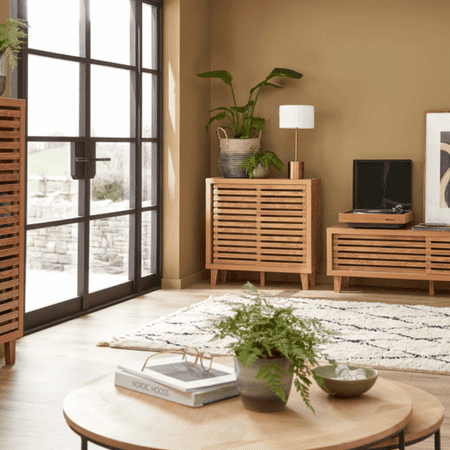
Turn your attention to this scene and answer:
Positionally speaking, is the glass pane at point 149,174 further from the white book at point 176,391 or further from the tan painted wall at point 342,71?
the white book at point 176,391

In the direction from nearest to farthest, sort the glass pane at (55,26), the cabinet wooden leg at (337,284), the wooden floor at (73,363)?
the wooden floor at (73,363), the glass pane at (55,26), the cabinet wooden leg at (337,284)

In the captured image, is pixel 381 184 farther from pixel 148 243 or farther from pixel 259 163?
Result: pixel 148 243

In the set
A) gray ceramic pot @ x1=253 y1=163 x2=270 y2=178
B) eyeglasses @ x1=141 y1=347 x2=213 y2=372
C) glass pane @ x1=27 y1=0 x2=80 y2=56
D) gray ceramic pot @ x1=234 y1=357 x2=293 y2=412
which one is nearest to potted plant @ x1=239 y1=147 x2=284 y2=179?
gray ceramic pot @ x1=253 y1=163 x2=270 y2=178

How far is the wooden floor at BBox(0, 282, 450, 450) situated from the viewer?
2709 mm

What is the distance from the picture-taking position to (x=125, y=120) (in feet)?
17.9

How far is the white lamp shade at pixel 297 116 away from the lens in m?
5.75

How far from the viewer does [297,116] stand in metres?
5.75

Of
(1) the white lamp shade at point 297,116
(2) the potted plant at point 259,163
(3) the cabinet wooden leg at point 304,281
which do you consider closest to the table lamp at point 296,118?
(1) the white lamp shade at point 297,116

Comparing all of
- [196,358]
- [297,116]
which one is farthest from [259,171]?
[196,358]

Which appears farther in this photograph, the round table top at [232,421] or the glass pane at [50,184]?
the glass pane at [50,184]

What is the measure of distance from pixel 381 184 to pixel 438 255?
0.82 meters

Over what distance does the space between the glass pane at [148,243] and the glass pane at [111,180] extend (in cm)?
35

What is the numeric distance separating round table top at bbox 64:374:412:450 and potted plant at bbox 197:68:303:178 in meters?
4.31

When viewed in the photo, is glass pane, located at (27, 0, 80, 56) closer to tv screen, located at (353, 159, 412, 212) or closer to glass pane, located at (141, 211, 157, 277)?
glass pane, located at (141, 211, 157, 277)
